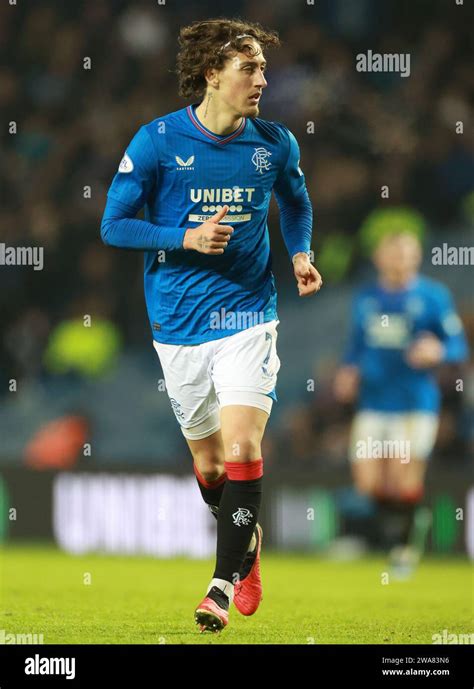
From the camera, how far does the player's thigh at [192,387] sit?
19.3ft

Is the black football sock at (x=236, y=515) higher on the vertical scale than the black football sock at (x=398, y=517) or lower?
higher

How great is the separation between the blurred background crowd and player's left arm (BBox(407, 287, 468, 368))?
52.0 inches

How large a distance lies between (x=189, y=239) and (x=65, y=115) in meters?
9.14

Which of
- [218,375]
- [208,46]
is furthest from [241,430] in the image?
[208,46]

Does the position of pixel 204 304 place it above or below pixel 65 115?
below

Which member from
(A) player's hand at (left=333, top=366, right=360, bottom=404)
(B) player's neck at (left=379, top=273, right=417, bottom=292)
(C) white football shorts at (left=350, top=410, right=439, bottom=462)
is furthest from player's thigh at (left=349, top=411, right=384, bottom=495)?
(B) player's neck at (left=379, top=273, right=417, bottom=292)

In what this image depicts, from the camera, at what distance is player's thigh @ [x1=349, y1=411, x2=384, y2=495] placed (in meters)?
10.4

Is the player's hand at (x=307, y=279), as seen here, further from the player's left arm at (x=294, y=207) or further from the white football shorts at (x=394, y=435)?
the white football shorts at (x=394, y=435)

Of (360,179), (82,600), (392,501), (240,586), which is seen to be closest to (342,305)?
(360,179)

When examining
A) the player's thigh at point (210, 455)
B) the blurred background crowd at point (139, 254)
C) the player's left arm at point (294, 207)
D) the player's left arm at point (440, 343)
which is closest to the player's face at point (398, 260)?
the player's left arm at point (440, 343)

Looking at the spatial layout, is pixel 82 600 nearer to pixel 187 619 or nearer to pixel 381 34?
pixel 187 619

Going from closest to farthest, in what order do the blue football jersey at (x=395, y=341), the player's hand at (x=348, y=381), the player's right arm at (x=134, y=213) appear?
1. the player's right arm at (x=134, y=213)
2. the player's hand at (x=348, y=381)
3. the blue football jersey at (x=395, y=341)

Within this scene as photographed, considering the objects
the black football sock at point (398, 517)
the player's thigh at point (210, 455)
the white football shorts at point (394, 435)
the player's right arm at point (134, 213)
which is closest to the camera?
the player's right arm at point (134, 213)

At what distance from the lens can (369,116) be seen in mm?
13305
